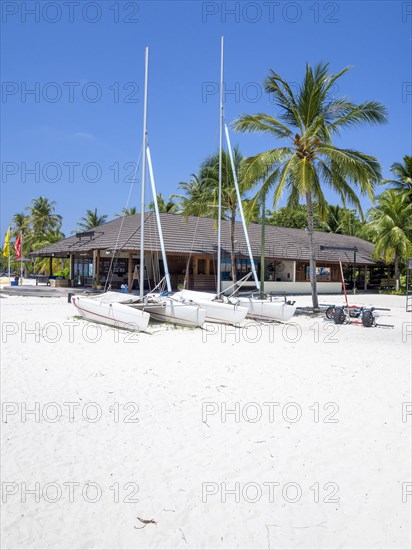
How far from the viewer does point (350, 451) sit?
18.3 feet

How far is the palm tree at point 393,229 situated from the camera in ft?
103

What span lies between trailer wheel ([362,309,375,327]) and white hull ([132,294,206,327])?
18.6ft

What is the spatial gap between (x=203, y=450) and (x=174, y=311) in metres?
9.00

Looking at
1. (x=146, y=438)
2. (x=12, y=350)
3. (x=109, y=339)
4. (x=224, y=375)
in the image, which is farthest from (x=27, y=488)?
(x=109, y=339)

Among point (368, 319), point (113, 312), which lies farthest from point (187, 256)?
point (113, 312)

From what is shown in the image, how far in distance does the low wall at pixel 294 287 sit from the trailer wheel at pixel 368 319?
12668 mm

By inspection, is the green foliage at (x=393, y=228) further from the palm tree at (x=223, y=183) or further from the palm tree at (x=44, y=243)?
the palm tree at (x=44, y=243)

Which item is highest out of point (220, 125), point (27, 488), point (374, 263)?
point (220, 125)

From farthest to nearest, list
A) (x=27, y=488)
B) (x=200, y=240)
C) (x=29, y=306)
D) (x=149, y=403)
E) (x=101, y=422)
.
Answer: (x=200, y=240) → (x=29, y=306) → (x=149, y=403) → (x=101, y=422) → (x=27, y=488)

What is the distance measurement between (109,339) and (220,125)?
38.8ft

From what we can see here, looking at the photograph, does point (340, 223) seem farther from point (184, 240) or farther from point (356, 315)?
point (356, 315)

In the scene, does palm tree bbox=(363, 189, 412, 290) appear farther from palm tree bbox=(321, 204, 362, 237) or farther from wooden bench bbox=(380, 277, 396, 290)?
palm tree bbox=(321, 204, 362, 237)

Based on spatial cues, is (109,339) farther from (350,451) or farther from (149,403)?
(350,451)

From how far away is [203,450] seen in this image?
5.50 m
